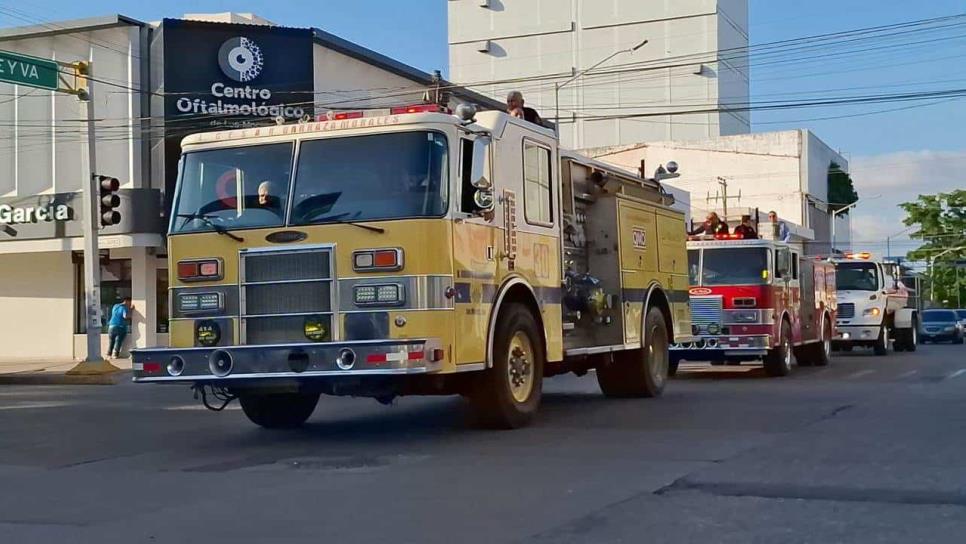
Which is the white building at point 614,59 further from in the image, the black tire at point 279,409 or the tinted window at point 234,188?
the tinted window at point 234,188

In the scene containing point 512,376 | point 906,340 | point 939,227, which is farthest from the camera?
point 939,227

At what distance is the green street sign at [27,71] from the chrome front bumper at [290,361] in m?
11.5

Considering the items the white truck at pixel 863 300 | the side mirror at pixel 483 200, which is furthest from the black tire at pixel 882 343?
the side mirror at pixel 483 200

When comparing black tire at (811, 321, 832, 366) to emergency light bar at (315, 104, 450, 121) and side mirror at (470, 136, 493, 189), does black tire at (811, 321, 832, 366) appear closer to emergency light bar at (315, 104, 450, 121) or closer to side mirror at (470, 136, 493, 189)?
side mirror at (470, 136, 493, 189)

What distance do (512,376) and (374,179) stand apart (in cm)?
242

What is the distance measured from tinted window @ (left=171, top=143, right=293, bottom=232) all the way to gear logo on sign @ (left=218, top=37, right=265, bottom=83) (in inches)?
699

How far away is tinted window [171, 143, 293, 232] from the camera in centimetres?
1042

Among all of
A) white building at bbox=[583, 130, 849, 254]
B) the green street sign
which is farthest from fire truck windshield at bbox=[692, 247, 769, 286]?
white building at bbox=[583, 130, 849, 254]

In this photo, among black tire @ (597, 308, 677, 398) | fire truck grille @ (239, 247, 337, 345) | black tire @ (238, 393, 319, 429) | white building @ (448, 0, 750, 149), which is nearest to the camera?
fire truck grille @ (239, 247, 337, 345)

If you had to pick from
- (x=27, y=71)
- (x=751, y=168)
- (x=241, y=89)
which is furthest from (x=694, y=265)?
(x=751, y=168)

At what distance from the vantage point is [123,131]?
89.8ft

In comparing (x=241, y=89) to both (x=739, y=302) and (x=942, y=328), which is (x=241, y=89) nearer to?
(x=739, y=302)

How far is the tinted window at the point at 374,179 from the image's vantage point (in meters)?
9.97

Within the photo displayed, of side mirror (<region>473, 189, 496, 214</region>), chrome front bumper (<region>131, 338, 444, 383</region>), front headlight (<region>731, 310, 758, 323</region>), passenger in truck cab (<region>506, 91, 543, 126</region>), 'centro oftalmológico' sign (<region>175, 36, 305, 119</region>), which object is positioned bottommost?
chrome front bumper (<region>131, 338, 444, 383</region>)
